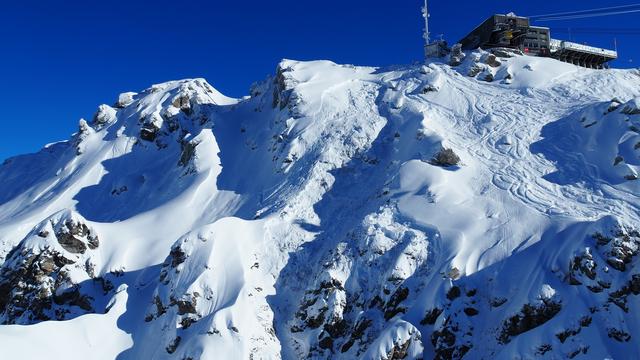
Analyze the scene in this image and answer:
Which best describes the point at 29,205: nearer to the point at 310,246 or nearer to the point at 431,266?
the point at 310,246

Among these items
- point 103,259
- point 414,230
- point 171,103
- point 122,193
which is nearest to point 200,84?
point 171,103

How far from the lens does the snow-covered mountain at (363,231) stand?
1045 inches

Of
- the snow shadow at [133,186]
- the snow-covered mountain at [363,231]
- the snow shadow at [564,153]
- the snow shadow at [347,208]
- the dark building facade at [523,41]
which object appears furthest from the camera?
the dark building facade at [523,41]

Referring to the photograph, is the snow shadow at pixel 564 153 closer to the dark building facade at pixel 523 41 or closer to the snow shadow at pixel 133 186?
the dark building facade at pixel 523 41

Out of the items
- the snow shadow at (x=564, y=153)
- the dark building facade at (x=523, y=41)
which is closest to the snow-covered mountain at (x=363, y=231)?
the snow shadow at (x=564, y=153)

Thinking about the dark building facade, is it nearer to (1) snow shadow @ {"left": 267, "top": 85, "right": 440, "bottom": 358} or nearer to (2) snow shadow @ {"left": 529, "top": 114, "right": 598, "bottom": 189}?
(1) snow shadow @ {"left": 267, "top": 85, "right": 440, "bottom": 358}

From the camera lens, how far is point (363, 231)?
113 ft

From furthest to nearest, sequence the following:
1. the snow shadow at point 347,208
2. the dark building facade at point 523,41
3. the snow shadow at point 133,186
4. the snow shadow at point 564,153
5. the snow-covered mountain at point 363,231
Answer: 1. the dark building facade at point 523,41
2. the snow shadow at point 133,186
3. the snow shadow at point 564,153
4. the snow shadow at point 347,208
5. the snow-covered mountain at point 363,231

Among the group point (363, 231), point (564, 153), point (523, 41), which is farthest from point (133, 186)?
point (523, 41)

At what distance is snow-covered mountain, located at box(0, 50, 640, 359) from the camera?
87.0ft

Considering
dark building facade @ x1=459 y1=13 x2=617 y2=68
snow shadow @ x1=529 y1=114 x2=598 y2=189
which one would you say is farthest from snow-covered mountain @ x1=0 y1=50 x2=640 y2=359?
dark building facade @ x1=459 y1=13 x2=617 y2=68

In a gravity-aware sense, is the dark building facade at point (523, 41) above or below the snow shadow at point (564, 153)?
above

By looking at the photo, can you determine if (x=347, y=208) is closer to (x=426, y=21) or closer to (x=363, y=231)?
(x=363, y=231)

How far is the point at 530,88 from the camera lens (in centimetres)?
5025
